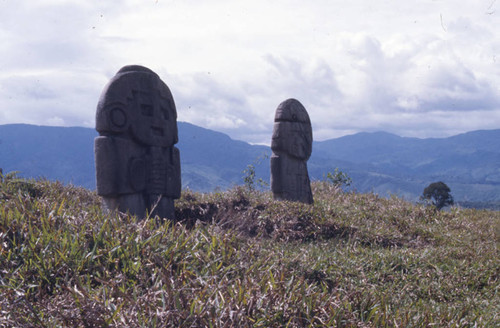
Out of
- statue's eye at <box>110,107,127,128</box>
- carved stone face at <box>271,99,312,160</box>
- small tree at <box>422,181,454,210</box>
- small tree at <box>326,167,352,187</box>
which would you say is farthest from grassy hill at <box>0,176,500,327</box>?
small tree at <box>326,167,352,187</box>

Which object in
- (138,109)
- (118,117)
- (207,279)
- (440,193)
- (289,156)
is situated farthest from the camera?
(440,193)

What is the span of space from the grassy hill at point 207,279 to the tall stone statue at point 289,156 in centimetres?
322

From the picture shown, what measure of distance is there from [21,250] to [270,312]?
1.66 meters

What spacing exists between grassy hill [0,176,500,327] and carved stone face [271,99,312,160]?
3498 mm

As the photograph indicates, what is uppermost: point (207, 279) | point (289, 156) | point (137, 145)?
point (137, 145)

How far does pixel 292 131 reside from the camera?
9.40 metres

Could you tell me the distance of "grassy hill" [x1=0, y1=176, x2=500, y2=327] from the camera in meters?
2.51

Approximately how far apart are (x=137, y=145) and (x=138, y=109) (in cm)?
48

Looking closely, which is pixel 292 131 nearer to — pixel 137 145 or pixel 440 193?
pixel 137 145

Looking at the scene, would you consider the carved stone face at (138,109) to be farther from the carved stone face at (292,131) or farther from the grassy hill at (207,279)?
the carved stone face at (292,131)

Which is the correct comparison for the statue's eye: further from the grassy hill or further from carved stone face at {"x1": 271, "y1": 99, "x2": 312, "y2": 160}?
carved stone face at {"x1": 271, "y1": 99, "x2": 312, "y2": 160}

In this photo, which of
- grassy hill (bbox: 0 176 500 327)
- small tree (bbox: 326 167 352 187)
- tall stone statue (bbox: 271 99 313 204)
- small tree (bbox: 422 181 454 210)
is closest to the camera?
grassy hill (bbox: 0 176 500 327)

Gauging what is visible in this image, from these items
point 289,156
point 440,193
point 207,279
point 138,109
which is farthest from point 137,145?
point 440,193

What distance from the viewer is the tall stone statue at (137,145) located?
620 centimetres
